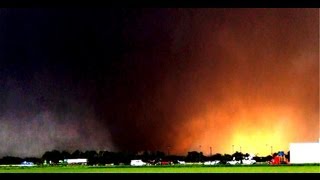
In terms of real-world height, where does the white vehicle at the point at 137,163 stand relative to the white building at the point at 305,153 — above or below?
below

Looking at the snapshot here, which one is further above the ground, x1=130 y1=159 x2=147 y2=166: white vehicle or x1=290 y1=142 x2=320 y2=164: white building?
x1=290 y1=142 x2=320 y2=164: white building

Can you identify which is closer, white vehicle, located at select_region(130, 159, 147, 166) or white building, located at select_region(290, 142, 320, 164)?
white vehicle, located at select_region(130, 159, 147, 166)

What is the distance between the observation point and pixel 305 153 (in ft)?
46.3

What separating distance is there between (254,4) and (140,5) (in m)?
1.41

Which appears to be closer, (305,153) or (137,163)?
(137,163)

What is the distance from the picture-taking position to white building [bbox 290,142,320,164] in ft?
44.7

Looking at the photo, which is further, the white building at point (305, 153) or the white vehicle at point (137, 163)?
the white building at point (305, 153)

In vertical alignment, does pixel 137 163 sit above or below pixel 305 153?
below

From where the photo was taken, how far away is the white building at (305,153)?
1361 cm
